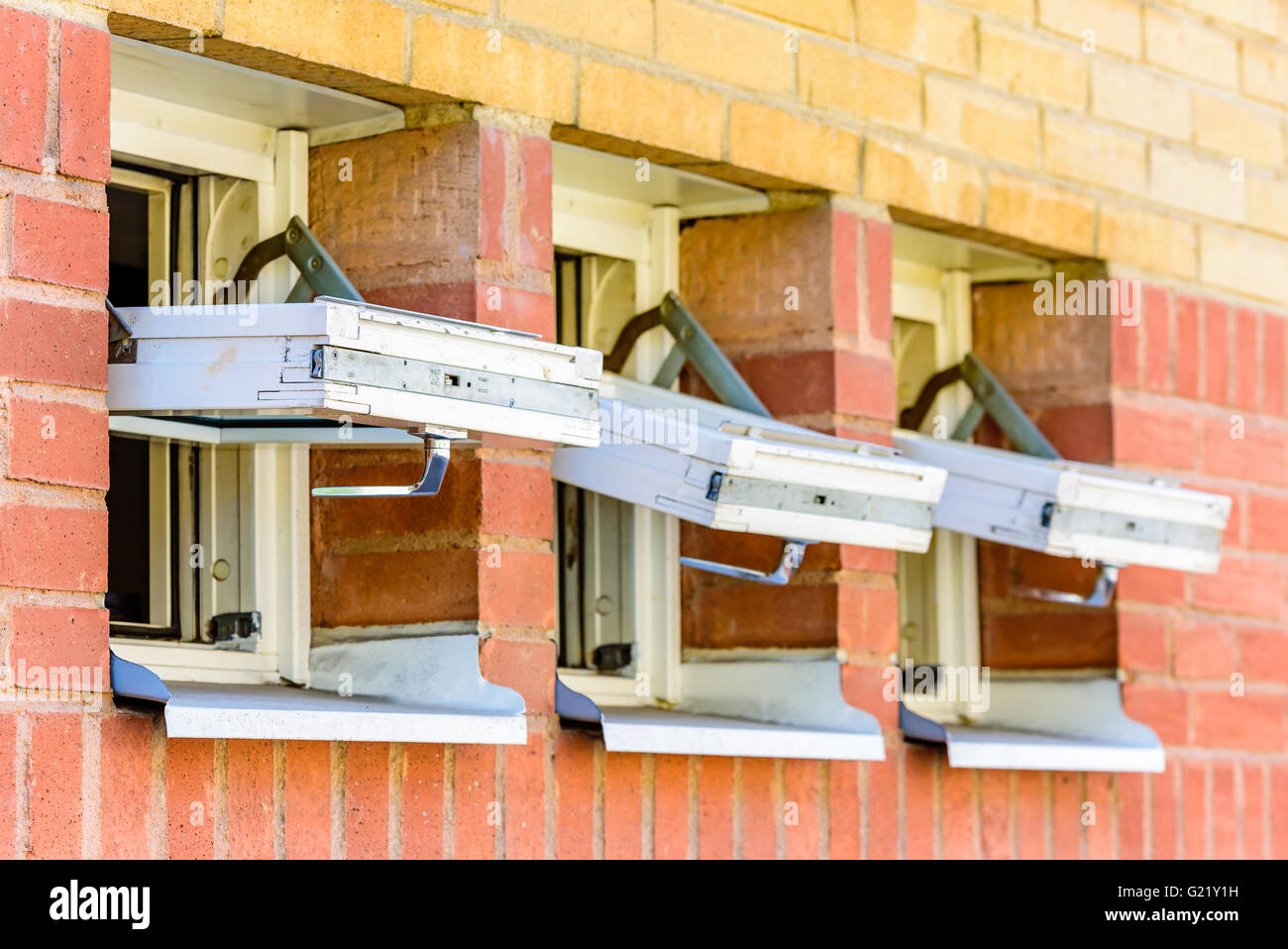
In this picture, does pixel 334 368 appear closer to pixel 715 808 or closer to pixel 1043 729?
pixel 715 808

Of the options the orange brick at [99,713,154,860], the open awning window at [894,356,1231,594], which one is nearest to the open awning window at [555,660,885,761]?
the open awning window at [894,356,1231,594]

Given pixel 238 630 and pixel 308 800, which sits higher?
pixel 238 630

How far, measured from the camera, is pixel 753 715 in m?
4.14

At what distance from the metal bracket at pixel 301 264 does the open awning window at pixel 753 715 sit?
73 cm

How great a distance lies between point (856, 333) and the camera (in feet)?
13.9

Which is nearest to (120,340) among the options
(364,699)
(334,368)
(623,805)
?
(334,368)

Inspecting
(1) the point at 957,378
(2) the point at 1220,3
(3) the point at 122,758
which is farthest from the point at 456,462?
(2) the point at 1220,3

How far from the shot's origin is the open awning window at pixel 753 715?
370cm

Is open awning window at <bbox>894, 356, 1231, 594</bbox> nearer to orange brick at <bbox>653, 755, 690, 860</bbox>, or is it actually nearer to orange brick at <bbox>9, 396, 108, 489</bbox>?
orange brick at <bbox>653, 755, 690, 860</bbox>

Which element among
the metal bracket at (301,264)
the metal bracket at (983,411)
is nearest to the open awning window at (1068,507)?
the metal bracket at (983,411)

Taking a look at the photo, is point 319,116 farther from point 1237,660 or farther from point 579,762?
point 1237,660

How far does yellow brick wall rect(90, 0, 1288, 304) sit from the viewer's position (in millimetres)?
3557

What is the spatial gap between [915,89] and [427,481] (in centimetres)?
156

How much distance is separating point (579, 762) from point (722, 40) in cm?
130
